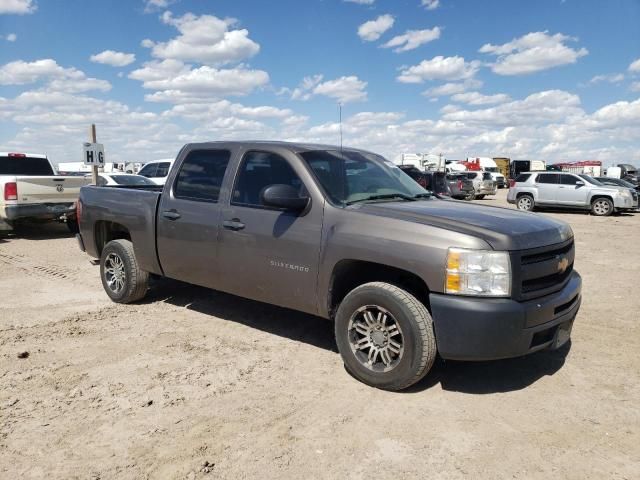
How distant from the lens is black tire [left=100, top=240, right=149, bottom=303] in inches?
233

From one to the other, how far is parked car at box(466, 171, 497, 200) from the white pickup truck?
23.6 m

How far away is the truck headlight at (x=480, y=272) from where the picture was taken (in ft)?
11.2

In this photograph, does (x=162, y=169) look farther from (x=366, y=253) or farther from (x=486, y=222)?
(x=486, y=222)

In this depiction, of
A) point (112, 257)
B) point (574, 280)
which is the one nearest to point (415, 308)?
point (574, 280)

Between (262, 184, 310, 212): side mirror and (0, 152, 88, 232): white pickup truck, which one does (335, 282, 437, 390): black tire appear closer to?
(262, 184, 310, 212): side mirror

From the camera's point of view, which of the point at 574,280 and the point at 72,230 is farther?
the point at 72,230

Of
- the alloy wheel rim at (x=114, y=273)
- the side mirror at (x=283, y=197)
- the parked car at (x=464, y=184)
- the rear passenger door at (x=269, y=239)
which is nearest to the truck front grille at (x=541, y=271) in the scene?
the rear passenger door at (x=269, y=239)

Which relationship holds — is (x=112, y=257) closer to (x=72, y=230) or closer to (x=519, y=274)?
(x=519, y=274)

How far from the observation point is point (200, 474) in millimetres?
2801

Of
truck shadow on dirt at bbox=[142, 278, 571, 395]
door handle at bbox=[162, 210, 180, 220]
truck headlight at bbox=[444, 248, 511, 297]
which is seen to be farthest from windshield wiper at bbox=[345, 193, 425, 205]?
door handle at bbox=[162, 210, 180, 220]

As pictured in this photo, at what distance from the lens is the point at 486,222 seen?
3756 mm

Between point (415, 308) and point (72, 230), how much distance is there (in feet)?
36.6

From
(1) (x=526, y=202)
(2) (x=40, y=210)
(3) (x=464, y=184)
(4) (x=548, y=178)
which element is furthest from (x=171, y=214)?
(3) (x=464, y=184)

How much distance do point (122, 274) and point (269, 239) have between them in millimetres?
2586
